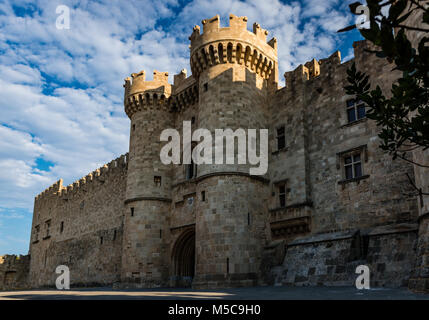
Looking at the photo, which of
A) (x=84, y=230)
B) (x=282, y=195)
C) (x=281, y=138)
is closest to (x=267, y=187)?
(x=282, y=195)

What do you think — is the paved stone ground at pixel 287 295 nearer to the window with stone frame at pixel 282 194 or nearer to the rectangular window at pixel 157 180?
the window with stone frame at pixel 282 194

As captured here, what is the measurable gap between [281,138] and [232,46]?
163 inches

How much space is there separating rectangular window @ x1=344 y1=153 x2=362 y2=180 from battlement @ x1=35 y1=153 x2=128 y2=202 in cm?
1322

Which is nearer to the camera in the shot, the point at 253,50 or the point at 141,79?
the point at 253,50

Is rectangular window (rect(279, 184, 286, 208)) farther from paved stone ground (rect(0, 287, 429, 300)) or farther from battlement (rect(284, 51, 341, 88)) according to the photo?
paved stone ground (rect(0, 287, 429, 300))

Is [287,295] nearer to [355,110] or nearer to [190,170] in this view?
[355,110]

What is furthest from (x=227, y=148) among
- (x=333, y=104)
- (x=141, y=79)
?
(x=141, y=79)

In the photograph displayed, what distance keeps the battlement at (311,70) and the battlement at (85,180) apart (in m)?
11.1

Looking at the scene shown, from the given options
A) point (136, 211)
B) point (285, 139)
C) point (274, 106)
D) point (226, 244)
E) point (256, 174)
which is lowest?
point (226, 244)

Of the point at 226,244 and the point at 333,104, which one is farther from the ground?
the point at 333,104

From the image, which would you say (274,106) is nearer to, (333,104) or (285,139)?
(285,139)

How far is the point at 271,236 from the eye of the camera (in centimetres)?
1447

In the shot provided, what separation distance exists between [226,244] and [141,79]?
9905mm

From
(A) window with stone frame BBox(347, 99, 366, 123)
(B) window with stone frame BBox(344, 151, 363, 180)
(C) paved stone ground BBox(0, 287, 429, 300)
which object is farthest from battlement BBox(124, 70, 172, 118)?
(C) paved stone ground BBox(0, 287, 429, 300)
